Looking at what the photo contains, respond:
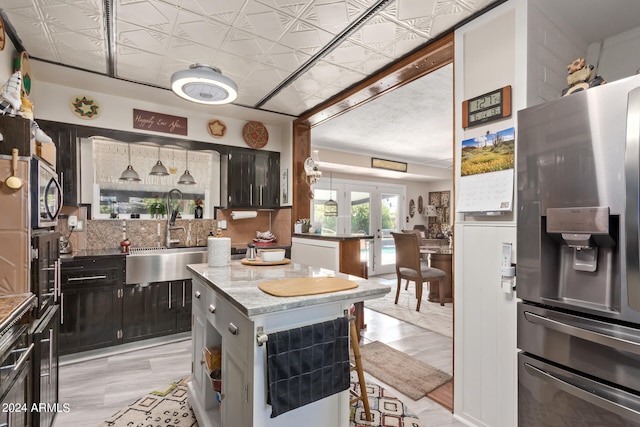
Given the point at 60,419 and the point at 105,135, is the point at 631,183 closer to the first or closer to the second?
the point at 60,419

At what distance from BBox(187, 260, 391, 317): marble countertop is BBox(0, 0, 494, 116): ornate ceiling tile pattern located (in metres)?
1.64

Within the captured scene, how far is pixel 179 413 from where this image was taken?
210 cm

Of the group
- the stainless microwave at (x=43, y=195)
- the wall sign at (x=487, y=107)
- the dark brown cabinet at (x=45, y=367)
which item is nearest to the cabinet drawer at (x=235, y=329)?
the dark brown cabinet at (x=45, y=367)

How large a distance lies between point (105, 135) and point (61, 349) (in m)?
2.12

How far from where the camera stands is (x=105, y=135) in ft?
11.0

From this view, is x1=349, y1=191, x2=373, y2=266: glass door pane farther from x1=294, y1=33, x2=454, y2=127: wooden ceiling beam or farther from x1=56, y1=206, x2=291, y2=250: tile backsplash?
x1=294, y1=33, x2=454, y2=127: wooden ceiling beam

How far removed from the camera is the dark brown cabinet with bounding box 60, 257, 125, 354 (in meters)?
2.80

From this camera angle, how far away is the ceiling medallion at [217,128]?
396cm

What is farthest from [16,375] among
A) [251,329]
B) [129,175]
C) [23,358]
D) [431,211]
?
[431,211]

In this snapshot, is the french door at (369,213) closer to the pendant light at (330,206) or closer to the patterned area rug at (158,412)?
the pendant light at (330,206)

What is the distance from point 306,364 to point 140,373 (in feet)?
6.89

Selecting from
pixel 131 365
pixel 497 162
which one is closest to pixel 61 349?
pixel 131 365

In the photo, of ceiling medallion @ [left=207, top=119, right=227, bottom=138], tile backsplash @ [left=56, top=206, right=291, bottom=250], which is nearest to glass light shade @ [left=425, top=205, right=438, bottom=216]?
tile backsplash @ [left=56, top=206, right=291, bottom=250]

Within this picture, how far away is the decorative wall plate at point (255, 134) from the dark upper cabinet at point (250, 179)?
0.37 feet
